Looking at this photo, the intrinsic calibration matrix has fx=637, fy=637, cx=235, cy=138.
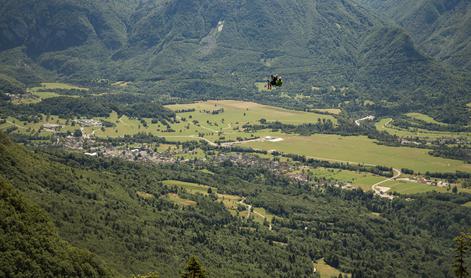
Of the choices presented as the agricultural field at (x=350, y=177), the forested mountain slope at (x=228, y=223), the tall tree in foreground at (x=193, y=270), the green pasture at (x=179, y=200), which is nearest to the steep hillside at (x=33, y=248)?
the forested mountain slope at (x=228, y=223)

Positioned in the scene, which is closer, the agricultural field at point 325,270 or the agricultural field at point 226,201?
the agricultural field at point 325,270

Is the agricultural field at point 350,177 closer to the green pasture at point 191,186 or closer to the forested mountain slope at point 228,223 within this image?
the forested mountain slope at point 228,223

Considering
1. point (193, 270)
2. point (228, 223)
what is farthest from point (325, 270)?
point (193, 270)

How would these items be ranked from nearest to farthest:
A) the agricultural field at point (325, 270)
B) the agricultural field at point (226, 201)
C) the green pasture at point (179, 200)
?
the agricultural field at point (325, 270)
the green pasture at point (179, 200)
the agricultural field at point (226, 201)

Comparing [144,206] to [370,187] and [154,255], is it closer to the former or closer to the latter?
[154,255]

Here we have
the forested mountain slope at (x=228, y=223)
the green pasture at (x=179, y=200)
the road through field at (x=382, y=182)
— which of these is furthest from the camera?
the road through field at (x=382, y=182)

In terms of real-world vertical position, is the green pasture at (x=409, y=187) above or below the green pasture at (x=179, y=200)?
above

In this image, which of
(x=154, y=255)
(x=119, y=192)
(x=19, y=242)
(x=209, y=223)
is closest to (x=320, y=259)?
(x=209, y=223)
